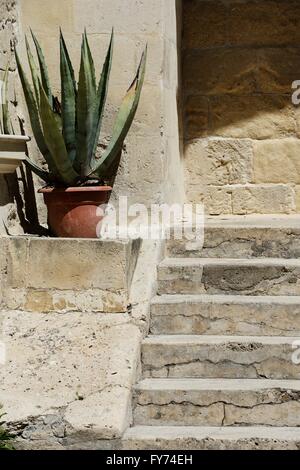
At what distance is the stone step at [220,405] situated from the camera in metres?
4.45

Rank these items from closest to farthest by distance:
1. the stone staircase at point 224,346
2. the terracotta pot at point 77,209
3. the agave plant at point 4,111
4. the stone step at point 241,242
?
1. the stone staircase at point 224,346
2. the agave plant at point 4,111
3. the terracotta pot at point 77,209
4. the stone step at point 241,242

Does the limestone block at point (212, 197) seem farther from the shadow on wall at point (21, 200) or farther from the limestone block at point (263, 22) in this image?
the shadow on wall at point (21, 200)

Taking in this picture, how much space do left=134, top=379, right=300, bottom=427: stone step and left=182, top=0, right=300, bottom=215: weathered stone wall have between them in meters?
2.19

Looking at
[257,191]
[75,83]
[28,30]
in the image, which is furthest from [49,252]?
[257,191]

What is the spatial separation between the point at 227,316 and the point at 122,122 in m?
1.20

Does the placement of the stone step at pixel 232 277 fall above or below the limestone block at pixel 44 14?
below

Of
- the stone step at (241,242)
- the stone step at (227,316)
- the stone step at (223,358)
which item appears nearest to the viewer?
the stone step at (223,358)

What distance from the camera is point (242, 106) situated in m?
6.50

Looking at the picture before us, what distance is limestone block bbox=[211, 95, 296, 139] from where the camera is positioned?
649 cm

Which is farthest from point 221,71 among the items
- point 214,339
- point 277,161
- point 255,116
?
point 214,339

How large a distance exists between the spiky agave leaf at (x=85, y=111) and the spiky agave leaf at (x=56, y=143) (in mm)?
98

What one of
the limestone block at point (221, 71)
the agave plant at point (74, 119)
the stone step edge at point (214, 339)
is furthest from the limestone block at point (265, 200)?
the stone step edge at point (214, 339)
